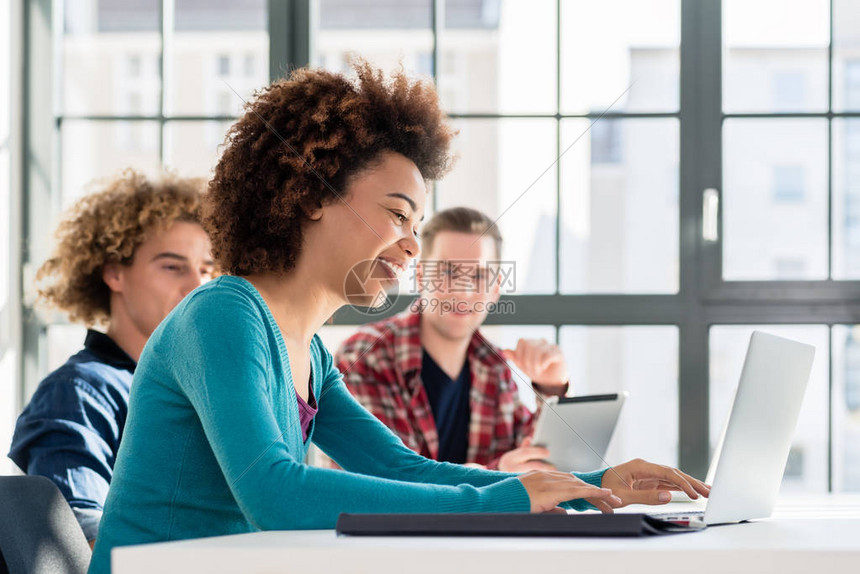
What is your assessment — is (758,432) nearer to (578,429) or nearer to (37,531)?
(578,429)

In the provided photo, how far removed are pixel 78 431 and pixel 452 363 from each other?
0.93m

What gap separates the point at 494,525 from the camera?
0.80 metres

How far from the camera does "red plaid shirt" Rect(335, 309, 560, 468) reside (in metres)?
2.05

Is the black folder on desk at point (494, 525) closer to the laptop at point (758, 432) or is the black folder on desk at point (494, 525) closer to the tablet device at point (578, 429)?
the laptop at point (758, 432)

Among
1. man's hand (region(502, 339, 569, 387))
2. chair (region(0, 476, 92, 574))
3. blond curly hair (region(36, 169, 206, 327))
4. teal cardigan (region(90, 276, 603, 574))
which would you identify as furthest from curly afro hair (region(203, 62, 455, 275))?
man's hand (region(502, 339, 569, 387))

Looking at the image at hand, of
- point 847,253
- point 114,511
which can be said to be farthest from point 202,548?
point 847,253

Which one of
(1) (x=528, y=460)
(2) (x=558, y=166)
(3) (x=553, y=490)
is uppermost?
(2) (x=558, y=166)

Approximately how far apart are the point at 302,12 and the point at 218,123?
1.31 feet

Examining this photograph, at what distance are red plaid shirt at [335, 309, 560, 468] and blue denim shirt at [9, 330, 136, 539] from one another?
0.58 metres

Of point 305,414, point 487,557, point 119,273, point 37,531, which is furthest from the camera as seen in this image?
point 119,273

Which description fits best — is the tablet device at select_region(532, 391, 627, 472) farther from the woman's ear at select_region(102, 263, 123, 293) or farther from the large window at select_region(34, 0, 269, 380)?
the large window at select_region(34, 0, 269, 380)

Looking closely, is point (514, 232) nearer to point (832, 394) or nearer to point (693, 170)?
point (693, 170)

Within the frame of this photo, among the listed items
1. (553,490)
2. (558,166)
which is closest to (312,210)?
(553,490)

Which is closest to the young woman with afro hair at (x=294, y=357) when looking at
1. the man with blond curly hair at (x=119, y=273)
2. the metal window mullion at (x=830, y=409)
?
the man with blond curly hair at (x=119, y=273)
